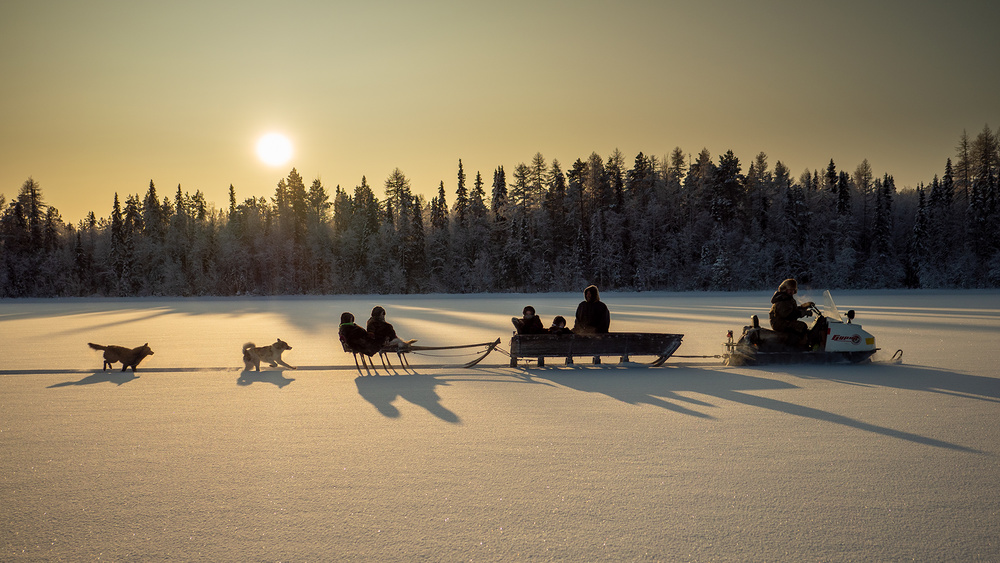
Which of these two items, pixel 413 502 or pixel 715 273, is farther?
pixel 715 273

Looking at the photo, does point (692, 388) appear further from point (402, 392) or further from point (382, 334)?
point (382, 334)

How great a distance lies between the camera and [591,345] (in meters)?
9.89

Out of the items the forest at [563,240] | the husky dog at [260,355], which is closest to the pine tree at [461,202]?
the forest at [563,240]

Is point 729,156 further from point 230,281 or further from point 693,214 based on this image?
point 230,281

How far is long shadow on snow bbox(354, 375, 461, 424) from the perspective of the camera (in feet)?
22.1

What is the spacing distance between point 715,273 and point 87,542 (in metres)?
67.4

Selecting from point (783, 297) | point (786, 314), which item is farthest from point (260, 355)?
point (786, 314)

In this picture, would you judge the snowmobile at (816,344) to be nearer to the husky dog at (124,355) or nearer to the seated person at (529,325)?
the seated person at (529,325)

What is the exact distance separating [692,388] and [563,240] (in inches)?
2654

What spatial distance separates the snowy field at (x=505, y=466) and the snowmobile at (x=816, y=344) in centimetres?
78

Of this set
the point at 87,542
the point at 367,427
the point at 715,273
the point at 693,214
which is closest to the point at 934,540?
the point at 367,427

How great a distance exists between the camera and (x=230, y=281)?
74.6m

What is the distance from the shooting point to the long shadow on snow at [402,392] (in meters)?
6.73

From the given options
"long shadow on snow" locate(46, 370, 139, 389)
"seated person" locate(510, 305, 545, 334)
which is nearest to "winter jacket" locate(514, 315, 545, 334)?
"seated person" locate(510, 305, 545, 334)
